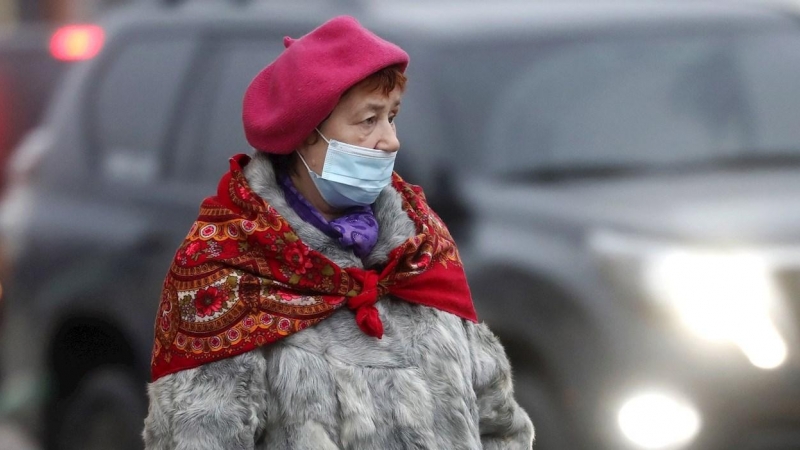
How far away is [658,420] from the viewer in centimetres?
486

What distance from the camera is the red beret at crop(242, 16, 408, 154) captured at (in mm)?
3053

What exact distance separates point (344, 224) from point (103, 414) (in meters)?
3.02

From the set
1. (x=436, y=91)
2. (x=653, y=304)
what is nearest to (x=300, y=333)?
(x=653, y=304)

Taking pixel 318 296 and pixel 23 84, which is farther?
pixel 23 84

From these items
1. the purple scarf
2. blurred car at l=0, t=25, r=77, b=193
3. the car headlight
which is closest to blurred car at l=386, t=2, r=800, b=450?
the car headlight

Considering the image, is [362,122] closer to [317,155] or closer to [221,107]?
[317,155]

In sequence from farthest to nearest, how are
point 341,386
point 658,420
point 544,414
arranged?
point 544,414 < point 658,420 < point 341,386

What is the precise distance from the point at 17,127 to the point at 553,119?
8.24m

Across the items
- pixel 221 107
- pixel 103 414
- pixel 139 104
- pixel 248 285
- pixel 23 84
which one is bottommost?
pixel 23 84

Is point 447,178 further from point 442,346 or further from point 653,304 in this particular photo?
point 442,346

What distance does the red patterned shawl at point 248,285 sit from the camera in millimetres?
2982

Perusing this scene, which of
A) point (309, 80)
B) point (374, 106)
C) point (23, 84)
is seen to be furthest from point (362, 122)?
point (23, 84)

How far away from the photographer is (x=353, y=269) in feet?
10.2

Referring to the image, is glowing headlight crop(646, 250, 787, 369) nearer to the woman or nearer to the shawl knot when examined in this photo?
the woman
